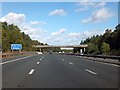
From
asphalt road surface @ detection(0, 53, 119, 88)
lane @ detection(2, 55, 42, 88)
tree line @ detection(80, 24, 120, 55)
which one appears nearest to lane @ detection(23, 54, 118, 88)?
asphalt road surface @ detection(0, 53, 119, 88)

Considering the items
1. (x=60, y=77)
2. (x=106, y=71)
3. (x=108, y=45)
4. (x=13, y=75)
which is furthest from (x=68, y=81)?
(x=108, y=45)

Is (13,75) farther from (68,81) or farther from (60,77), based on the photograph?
(68,81)

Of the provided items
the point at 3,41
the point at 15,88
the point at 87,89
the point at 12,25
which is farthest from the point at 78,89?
the point at 12,25

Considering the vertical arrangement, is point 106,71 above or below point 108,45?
below

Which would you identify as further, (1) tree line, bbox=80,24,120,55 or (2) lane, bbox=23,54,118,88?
(1) tree line, bbox=80,24,120,55

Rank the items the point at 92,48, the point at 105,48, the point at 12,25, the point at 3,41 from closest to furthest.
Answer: the point at 3,41 < the point at 105,48 < the point at 92,48 < the point at 12,25

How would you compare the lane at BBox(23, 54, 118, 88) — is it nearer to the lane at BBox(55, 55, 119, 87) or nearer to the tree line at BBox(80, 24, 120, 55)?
the lane at BBox(55, 55, 119, 87)

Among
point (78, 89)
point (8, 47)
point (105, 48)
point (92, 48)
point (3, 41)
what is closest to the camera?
point (78, 89)

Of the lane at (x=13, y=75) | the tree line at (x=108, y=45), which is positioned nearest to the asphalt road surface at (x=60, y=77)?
the lane at (x=13, y=75)

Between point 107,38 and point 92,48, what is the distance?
Answer: 1664 centimetres

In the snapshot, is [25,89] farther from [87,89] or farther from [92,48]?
[92,48]

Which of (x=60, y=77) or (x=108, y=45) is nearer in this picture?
(x=60, y=77)

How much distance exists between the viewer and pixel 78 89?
38.1 ft

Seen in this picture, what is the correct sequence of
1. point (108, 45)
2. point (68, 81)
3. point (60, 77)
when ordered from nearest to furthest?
point (68, 81) → point (60, 77) → point (108, 45)
